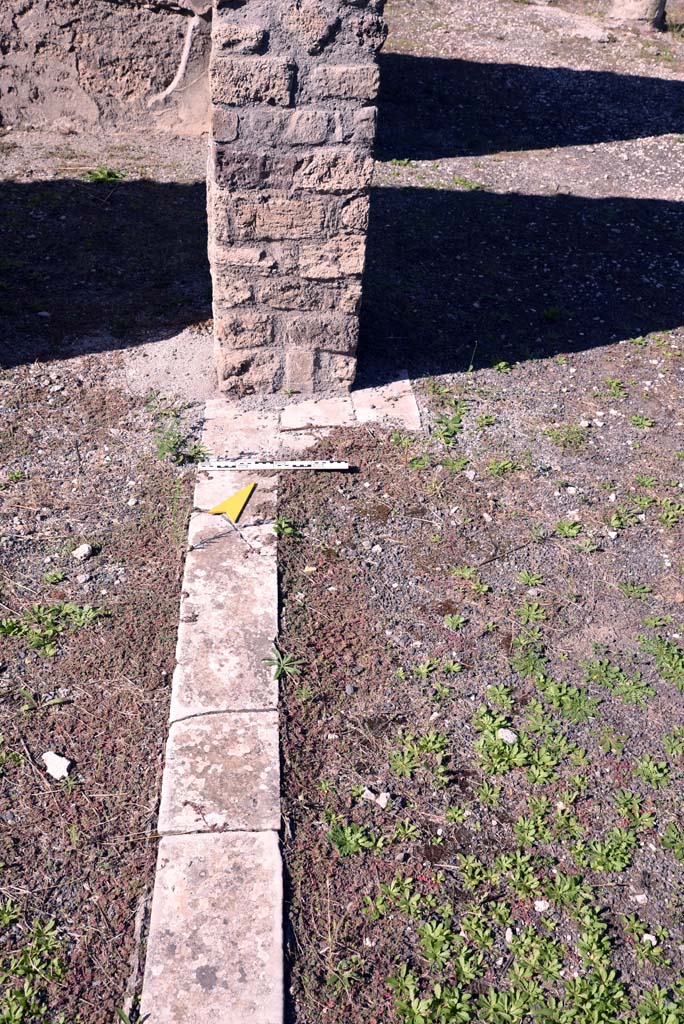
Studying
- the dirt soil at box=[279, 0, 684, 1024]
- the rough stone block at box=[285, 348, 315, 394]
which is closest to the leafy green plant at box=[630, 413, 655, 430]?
the dirt soil at box=[279, 0, 684, 1024]

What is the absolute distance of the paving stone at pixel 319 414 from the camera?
4664 mm

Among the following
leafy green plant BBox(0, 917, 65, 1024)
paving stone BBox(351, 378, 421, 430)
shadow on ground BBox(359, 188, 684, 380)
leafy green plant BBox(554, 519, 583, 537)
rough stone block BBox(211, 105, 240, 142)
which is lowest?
leafy green plant BBox(0, 917, 65, 1024)

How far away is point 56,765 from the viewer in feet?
9.77

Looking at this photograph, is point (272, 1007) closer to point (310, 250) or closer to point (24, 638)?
point (24, 638)

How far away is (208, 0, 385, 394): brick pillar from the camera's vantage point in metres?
3.93

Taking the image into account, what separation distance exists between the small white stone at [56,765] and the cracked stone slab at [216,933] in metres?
0.43

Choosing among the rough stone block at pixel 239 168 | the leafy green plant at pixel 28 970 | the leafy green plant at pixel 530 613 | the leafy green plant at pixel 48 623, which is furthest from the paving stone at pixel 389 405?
the leafy green plant at pixel 28 970

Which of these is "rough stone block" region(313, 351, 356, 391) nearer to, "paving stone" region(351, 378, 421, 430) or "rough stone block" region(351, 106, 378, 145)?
"paving stone" region(351, 378, 421, 430)

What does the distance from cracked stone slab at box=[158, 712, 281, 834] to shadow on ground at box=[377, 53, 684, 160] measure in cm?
598

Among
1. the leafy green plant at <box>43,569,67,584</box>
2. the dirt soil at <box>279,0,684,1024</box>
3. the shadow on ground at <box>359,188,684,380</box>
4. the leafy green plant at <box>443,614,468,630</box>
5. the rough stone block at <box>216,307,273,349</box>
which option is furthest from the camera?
the shadow on ground at <box>359,188,684,380</box>

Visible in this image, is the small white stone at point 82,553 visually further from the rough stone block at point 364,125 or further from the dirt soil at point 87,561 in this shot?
the rough stone block at point 364,125

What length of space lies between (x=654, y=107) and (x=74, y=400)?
736 cm

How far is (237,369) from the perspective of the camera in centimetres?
470

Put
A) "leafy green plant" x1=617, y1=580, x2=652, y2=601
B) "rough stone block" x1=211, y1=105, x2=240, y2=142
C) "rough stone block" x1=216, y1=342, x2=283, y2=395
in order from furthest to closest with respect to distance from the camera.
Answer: "rough stone block" x1=216, y1=342, x2=283, y2=395 → "rough stone block" x1=211, y1=105, x2=240, y2=142 → "leafy green plant" x1=617, y1=580, x2=652, y2=601
